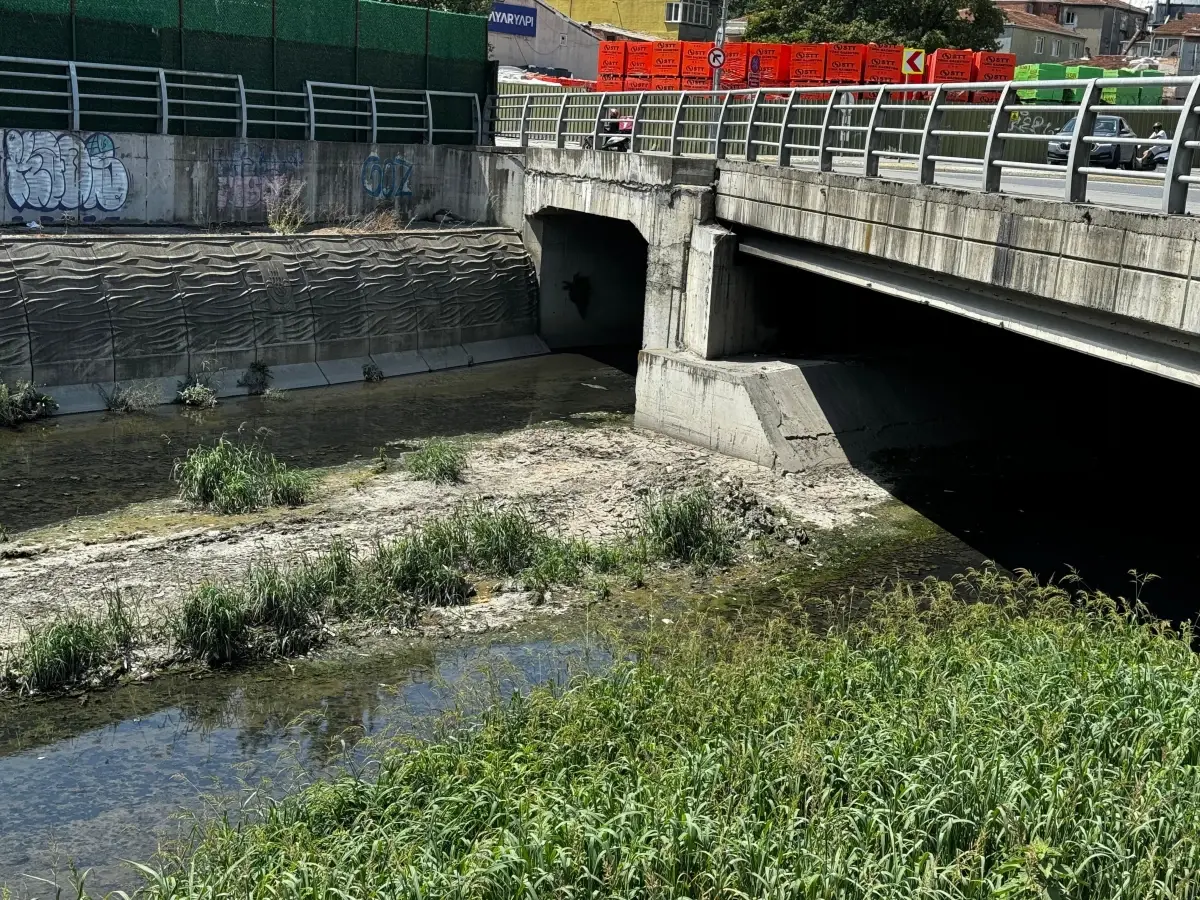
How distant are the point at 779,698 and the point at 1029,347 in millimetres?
15340

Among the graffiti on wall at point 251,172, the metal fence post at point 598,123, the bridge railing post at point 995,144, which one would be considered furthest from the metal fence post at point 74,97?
the bridge railing post at point 995,144

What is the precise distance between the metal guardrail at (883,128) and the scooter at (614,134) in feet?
0.95

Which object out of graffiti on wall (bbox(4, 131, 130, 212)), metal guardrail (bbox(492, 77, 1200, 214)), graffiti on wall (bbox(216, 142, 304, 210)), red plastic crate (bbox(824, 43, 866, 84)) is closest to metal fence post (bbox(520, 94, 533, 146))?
metal guardrail (bbox(492, 77, 1200, 214))

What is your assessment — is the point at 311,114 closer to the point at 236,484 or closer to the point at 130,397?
the point at 130,397

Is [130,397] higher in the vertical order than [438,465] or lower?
lower

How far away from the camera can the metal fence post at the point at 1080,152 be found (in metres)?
12.6

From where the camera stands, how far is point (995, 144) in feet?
46.6

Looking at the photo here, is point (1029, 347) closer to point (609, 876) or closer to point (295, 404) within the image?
point (295, 404)

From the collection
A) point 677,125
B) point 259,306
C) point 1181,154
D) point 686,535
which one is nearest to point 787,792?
point 1181,154

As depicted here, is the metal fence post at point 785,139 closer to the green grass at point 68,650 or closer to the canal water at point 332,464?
the canal water at point 332,464

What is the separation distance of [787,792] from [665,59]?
106 ft

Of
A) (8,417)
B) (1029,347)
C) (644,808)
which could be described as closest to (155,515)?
(8,417)

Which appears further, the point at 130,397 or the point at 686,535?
the point at 130,397

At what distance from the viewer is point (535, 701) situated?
33.6ft
